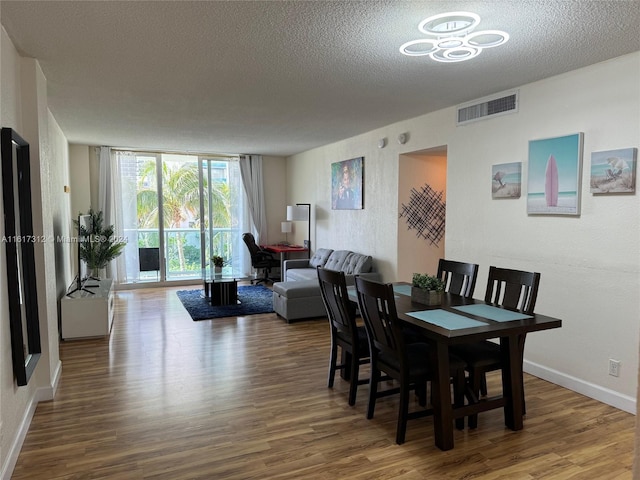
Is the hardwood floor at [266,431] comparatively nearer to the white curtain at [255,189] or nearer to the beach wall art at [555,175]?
the beach wall art at [555,175]

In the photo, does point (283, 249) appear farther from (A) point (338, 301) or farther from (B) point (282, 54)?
(B) point (282, 54)

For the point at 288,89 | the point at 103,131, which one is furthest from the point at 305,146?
the point at 288,89

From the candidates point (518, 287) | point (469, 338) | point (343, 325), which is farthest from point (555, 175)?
point (343, 325)

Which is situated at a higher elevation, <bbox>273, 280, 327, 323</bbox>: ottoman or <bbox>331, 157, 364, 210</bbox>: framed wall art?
<bbox>331, 157, 364, 210</bbox>: framed wall art

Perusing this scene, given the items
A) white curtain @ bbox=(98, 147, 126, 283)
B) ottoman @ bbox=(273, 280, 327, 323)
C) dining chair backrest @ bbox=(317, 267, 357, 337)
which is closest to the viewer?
dining chair backrest @ bbox=(317, 267, 357, 337)

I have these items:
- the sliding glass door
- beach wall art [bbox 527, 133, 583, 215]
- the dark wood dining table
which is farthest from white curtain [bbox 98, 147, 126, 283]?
beach wall art [bbox 527, 133, 583, 215]

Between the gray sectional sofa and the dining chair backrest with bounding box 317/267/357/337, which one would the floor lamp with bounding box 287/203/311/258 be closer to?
the gray sectional sofa

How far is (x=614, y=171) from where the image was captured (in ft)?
9.99

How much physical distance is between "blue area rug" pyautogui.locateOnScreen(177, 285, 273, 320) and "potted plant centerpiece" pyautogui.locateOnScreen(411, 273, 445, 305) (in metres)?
3.27

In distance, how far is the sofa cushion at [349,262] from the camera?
232 inches

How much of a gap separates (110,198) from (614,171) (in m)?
7.48

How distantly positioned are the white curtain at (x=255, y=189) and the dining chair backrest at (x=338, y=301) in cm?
558

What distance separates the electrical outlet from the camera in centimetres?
310

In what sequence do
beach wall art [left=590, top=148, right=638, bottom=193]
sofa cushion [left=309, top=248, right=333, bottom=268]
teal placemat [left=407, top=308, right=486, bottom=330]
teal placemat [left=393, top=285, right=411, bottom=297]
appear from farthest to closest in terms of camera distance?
1. sofa cushion [left=309, top=248, right=333, bottom=268]
2. teal placemat [left=393, top=285, right=411, bottom=297]
3. beach wall art [left=590, top=148, right=638, bottom=193]
4. teal placemat [left=407, top=308, right=486, bottom=330]
